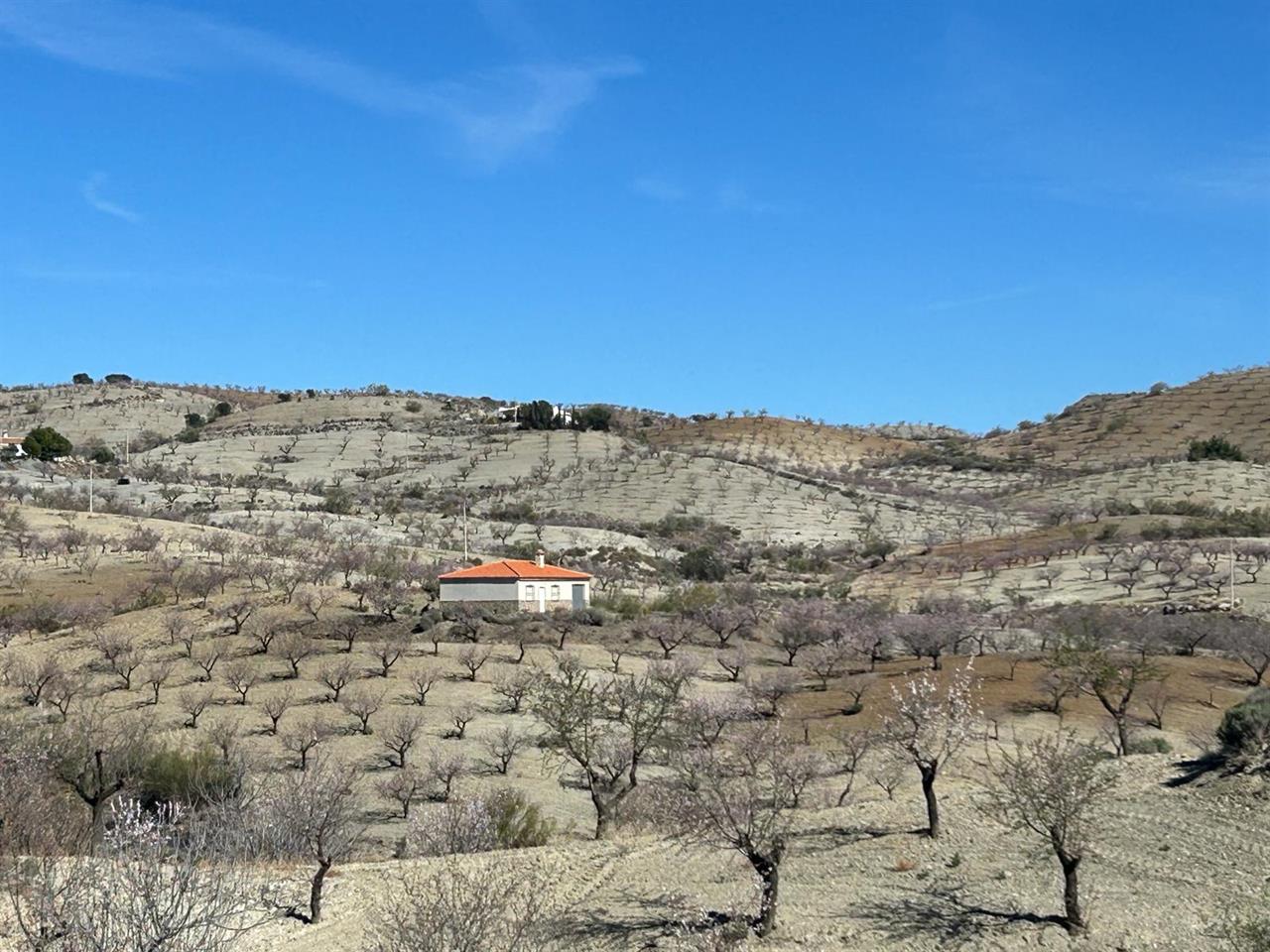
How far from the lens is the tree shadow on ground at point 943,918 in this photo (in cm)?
1639

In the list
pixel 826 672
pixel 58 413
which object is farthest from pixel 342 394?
pixel 826 672

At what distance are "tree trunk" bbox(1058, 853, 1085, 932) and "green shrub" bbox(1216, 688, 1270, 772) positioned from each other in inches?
294

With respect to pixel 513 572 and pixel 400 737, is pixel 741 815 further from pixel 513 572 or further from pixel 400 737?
pixel 513 572

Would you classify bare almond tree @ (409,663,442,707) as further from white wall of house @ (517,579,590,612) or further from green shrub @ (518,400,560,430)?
green shrub @ (518,400,560,430)

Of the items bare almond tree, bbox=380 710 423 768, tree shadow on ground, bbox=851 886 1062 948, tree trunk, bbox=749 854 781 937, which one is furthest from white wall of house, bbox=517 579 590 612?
tree trunk, bbox=749 854 781 937

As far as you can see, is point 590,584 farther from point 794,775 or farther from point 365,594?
point 794,775

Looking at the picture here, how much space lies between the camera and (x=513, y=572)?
6003 centimetres

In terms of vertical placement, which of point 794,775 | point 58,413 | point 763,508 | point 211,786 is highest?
A: point 58,413

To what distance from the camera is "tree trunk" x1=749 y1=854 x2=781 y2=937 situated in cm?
1684

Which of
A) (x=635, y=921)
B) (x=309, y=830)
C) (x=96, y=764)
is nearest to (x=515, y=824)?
(x=309, y=830)

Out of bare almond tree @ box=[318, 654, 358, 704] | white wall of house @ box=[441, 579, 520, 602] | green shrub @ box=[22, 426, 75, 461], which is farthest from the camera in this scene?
green shrub @ box=[22, 426, 75, 461]

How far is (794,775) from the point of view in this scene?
2042cm

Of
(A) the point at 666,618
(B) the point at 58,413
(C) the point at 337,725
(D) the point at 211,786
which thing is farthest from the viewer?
(B) the point at 58,413

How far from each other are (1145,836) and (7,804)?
18862mm
